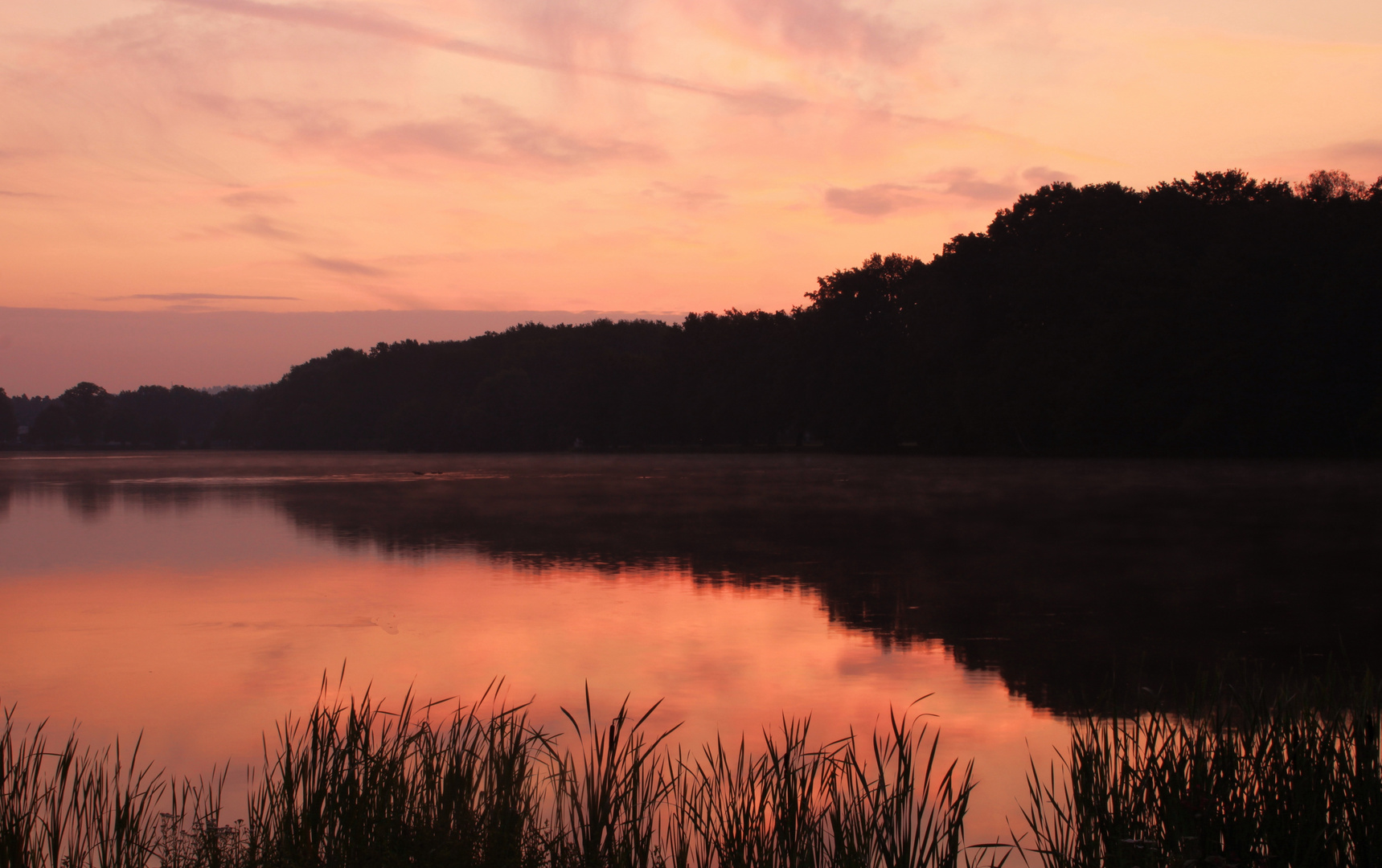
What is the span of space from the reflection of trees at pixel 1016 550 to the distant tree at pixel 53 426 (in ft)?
589

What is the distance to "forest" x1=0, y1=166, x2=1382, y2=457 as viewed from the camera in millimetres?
57344

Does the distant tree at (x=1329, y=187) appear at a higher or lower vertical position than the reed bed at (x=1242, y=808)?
higher

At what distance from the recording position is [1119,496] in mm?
31594

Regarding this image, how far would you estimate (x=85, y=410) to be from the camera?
7707 inches

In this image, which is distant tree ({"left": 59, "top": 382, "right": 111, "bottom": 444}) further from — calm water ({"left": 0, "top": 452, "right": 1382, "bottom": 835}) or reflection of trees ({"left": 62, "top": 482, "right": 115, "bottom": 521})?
calm water ({"left": 0, "top": 452, "right": 1382, "bottom": 835})

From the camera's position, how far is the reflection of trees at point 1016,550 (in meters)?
10.7

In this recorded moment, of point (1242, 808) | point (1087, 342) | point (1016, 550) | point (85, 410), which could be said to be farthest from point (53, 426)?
point (1242, 808)

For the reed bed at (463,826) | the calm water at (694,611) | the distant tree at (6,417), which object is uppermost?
the distant tree at (6,417)

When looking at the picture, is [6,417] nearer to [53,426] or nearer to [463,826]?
[53,426]

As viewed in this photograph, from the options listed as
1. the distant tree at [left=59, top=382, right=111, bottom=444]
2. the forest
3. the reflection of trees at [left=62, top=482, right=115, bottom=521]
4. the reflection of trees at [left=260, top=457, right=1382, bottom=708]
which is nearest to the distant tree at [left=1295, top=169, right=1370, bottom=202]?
the forest

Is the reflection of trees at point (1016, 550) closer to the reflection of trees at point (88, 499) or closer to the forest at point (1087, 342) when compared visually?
the reflection of trees at point (88, 499)

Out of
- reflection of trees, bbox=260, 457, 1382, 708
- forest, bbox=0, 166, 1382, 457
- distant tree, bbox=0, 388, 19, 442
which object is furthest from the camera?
distant tree, bbox=0, 388, 19, 442

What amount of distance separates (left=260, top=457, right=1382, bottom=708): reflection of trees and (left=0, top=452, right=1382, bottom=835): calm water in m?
0.09

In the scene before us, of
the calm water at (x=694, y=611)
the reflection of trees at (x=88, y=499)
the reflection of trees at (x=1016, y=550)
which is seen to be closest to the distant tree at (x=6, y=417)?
the reflection of trees at (x=88, y=499)
